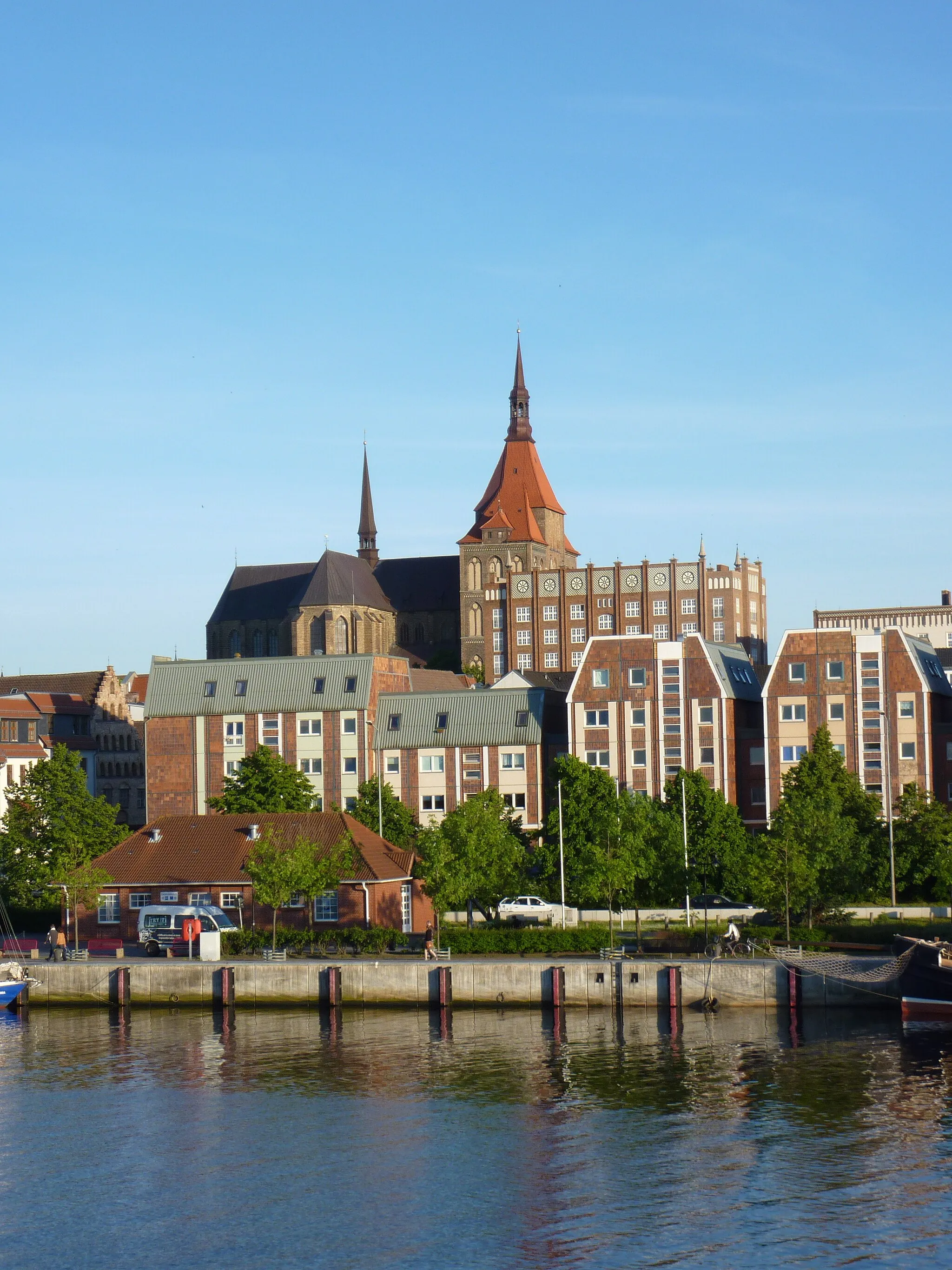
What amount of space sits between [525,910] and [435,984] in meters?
20.2

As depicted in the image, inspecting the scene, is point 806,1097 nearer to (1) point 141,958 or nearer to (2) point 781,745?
(1) point 141,958

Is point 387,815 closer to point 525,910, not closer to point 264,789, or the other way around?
point 264,789

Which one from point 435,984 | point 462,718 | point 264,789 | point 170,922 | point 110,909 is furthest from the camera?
point 462,718

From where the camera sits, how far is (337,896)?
84.9m

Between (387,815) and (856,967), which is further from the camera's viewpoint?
(387,815)

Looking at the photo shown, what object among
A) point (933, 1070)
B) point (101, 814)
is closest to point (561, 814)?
point (101, 814)

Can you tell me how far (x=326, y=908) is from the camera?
8481 cm

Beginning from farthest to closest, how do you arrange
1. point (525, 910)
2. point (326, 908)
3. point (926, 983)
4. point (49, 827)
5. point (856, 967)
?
point (49, 827) → point (525, 910) → point (326, 908) → point (856, 967) → point (926, 983)

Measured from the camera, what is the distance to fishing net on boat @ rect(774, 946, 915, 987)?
67.7 meters

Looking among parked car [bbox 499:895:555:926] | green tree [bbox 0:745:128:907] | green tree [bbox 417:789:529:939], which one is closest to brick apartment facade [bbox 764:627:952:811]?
parked car [bbox 499:895:555:926]

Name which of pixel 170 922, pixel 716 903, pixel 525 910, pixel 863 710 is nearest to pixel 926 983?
pixel 716 903

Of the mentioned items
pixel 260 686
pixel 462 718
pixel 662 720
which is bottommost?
pixel 662 720

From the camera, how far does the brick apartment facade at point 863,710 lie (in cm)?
10731

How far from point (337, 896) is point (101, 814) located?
97.4 ft
